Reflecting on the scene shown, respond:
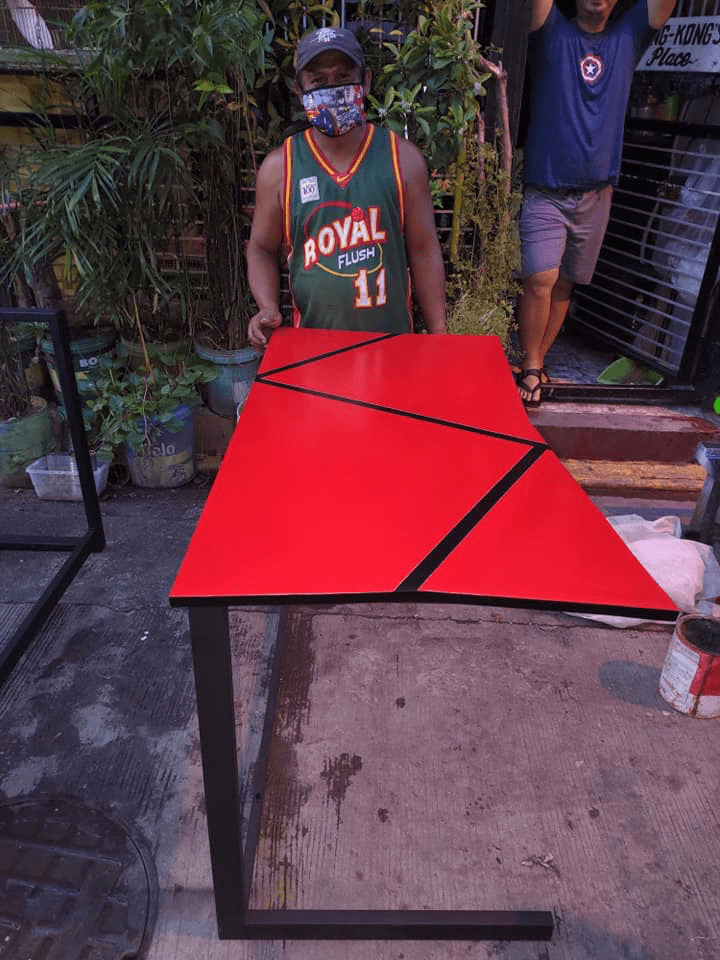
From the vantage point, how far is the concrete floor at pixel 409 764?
5.74 feet

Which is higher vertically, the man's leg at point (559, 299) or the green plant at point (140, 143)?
the green plant at point (140, 143)

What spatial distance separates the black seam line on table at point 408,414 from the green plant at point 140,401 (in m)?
1.42

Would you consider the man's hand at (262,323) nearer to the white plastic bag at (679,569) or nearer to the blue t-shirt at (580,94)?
the white plastic bag at (679,569)

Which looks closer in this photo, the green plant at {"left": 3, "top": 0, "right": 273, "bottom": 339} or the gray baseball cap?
the gray baseball cap

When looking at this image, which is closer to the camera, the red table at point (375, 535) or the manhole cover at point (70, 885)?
the red table at point (375, 535)

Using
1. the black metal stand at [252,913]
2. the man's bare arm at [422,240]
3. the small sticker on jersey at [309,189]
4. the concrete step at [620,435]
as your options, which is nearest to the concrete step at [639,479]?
the concrete step at [620,435]

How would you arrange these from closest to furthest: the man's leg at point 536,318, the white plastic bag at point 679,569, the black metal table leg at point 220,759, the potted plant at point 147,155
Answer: the black metal table leg at point 220,759 → the white plastic bag at point 679,569 → the potted plant at point 147,155 → the man's leg at point 536,318

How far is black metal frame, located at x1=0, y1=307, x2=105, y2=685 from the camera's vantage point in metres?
2.36

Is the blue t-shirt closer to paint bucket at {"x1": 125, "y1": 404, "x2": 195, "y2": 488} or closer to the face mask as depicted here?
the face mask

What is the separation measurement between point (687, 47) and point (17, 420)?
4.36 m

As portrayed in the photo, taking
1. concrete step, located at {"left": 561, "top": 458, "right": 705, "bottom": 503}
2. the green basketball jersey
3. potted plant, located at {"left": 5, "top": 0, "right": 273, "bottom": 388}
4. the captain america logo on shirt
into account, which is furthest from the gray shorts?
potted plant, located at {"left": 5, "top": 0, "right": 273, "bottom": 388}

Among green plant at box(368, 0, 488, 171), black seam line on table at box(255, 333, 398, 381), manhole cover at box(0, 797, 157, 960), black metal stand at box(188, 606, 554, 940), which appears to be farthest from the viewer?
green plant at box(368, 0, 488, 171)

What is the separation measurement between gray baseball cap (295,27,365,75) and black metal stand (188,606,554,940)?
2.14 meters

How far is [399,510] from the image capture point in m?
1.42
